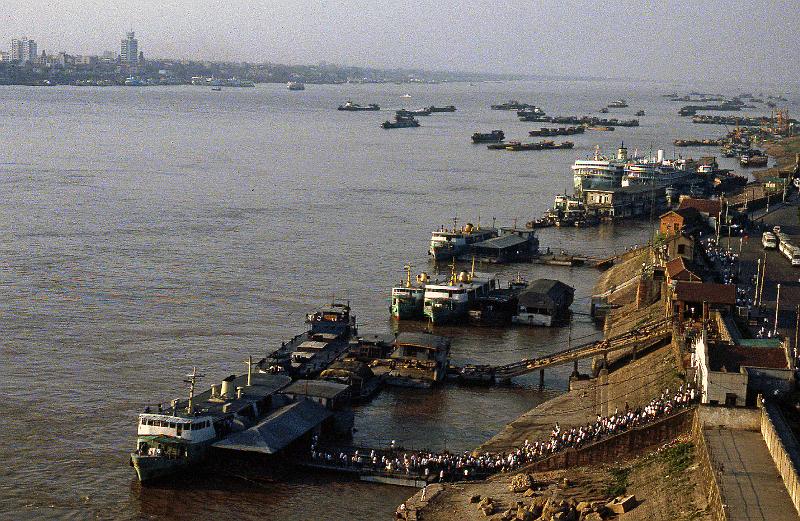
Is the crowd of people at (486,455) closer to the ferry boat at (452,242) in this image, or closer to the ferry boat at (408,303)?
the ferry boat at (408,303)

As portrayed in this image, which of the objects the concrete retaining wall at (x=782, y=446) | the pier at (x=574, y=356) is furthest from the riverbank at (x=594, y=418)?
the concrete retaining wall at (x=782, y=446)

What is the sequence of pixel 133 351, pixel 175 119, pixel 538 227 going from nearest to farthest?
pixel 133 351
pixel 538 227
pixel 175 119

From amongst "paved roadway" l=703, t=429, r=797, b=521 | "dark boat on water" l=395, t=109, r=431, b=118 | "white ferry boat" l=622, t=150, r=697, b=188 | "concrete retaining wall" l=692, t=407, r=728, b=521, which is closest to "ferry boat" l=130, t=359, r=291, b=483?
"concrete retaining wall" l=692, t=407, r=728, b=521

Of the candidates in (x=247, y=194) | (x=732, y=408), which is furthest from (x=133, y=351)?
(x=247, y=194)

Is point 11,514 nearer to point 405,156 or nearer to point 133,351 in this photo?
point 133,351

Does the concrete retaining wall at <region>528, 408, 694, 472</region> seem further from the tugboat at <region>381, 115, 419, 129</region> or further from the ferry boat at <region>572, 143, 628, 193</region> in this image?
the tugboat at <region>381, 115, 419, 129</region>

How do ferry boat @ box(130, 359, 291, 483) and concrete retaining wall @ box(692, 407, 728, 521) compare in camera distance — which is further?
ferry boat @ box(130, 359, 291, 483)
